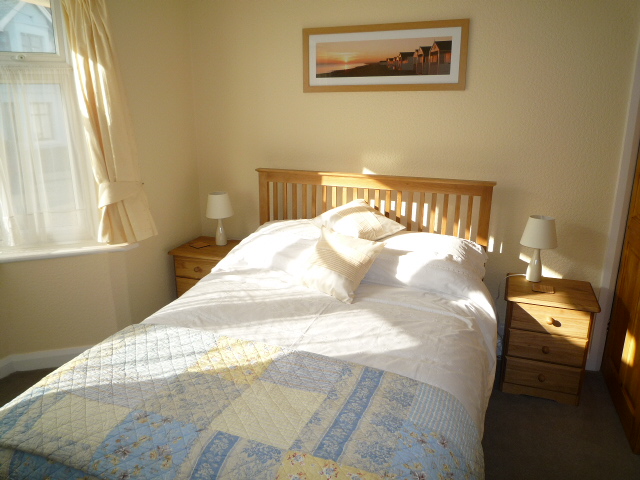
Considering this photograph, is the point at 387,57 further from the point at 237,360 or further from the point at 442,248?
the point at 237,360

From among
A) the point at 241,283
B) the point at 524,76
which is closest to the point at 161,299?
the point at 241,283

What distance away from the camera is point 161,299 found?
11.3ft

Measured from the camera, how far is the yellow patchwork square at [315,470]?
1.28 metres

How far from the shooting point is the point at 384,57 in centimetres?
299

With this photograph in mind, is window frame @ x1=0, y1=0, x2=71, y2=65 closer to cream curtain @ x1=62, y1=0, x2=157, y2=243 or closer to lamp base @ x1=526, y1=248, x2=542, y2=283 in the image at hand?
cream curtain @ x1=62, y1=0, x2=157, y2=243

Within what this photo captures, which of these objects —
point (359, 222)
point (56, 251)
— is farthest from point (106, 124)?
point (359, 222)

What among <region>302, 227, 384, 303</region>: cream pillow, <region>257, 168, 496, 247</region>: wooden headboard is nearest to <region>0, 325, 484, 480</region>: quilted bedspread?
<region>302, 227, 384, 303</region>: cream pillow

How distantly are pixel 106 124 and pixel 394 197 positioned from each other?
184cm

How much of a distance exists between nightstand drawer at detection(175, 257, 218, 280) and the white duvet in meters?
0.44

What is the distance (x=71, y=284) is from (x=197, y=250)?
0.85m

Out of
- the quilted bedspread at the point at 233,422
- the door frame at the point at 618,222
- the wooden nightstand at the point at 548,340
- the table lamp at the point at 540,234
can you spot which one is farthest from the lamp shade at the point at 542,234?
the quilted bedspread at the point at 233,422

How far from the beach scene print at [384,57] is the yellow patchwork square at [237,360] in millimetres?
1970

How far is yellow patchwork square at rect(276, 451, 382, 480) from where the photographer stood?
128cm

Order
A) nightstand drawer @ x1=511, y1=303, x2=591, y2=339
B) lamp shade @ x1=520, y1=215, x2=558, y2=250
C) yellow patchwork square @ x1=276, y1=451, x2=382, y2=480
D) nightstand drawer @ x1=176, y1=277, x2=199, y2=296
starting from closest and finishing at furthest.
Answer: yellow patchwork square @ x1=276, y1=451, x2=382, y2=480
nightstand drawer @ x1=511, y1=303, x2=591, y2=339
lamp shade @ x1=520, y1=215, x2=558, y2=250
nightstand drawer @ x1=176, y1=277, x2=199, y2=296
